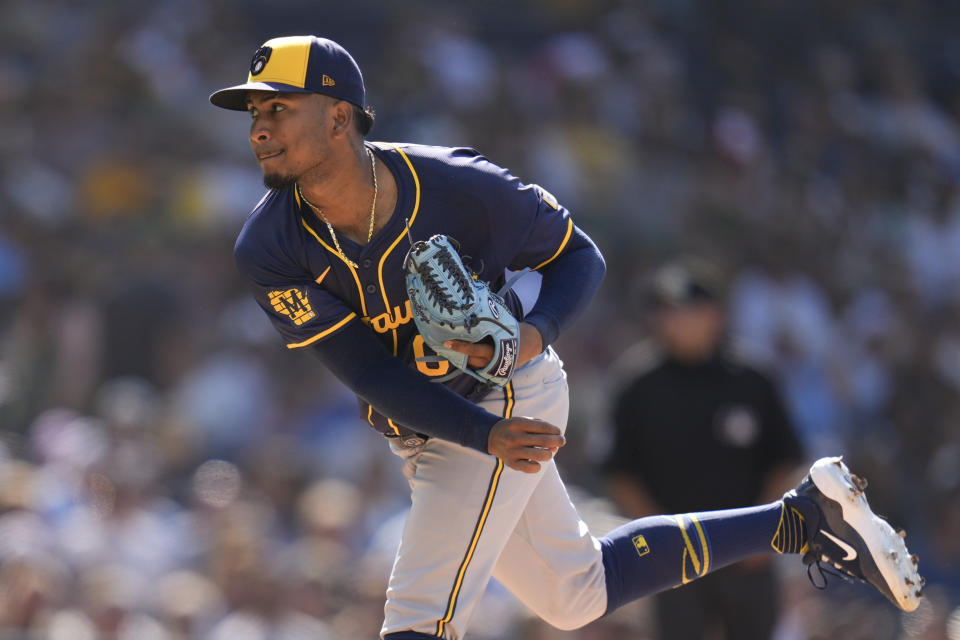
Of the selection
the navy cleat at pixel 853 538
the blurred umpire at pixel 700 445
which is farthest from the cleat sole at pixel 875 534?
the blurred umpire at pixel 700 445

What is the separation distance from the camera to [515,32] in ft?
32.1

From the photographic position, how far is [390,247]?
3371 mm

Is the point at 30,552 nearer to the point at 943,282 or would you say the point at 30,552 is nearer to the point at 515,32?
the point at 515,32

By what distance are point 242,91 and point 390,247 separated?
1.87 feet

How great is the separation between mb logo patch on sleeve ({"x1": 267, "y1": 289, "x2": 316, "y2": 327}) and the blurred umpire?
214cm

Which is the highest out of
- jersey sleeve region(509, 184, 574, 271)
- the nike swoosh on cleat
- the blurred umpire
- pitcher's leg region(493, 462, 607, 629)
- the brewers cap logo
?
the brewers cap logo

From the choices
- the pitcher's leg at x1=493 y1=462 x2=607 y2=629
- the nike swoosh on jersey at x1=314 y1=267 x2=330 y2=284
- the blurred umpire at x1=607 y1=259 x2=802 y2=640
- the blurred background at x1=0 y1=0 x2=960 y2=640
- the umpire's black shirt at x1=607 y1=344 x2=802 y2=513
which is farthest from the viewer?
the blurred background at x1=0 y1=0 x2=960 y2=640

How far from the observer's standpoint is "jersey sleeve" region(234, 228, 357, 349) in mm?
3359

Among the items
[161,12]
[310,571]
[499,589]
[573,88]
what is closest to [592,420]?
[499,589]

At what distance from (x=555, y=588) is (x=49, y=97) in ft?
18.3

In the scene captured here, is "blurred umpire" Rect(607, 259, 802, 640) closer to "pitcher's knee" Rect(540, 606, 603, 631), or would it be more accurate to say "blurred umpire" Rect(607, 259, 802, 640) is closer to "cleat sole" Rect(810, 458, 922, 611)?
"cleat sole" Rect(810, 458, 922, 611)

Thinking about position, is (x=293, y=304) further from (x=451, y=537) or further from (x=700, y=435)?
(x=700, y=435)

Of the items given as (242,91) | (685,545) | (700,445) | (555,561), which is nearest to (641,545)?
(685,545)

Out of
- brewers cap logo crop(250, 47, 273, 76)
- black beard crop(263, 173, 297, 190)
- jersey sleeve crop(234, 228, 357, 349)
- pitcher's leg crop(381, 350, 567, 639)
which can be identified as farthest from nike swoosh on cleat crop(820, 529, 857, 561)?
brewers cap logo crop(250, 47, 273, 76)
